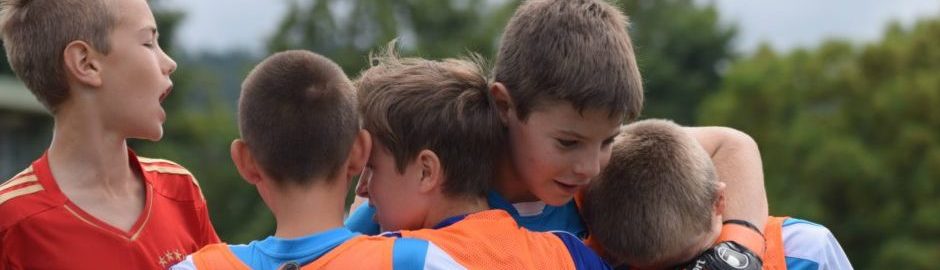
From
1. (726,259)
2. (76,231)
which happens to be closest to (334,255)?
(76,231)

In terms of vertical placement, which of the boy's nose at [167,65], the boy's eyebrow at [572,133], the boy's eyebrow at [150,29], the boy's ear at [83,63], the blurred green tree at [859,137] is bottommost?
the blurred green tree at [859,137]

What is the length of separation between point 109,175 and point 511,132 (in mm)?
1269

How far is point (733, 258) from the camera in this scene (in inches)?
161

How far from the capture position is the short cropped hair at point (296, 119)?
3.72m

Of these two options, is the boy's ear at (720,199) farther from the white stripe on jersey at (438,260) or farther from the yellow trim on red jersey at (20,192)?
the yellow trim on red jersey at (20,192)

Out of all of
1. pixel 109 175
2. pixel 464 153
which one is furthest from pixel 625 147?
pixel 109 175

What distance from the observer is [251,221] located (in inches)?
1629

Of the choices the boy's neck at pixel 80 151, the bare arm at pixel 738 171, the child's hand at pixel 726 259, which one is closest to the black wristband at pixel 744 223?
the bare arm at pixel 738 171

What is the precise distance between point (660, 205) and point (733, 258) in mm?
264

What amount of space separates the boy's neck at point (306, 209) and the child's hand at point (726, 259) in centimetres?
109

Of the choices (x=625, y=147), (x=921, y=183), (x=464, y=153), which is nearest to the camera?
(x=464, y=153)

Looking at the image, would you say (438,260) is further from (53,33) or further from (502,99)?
(53,33)

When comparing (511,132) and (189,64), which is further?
(189,64)

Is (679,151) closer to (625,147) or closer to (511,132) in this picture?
(625,147)
